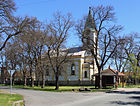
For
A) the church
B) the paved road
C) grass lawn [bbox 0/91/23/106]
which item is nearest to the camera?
grass lawn [bbox 0/91/23/106]

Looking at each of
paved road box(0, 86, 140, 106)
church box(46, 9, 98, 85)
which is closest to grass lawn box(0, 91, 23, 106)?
paved road box(0, 86, 140, 106)

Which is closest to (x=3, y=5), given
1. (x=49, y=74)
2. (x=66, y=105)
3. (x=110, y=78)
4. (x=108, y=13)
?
(x=66, y=105)

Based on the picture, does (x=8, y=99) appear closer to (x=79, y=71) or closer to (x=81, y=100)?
(x=81, y=100)

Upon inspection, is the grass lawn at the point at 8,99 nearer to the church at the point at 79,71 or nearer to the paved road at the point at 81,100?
the paved road at the point at 81,100

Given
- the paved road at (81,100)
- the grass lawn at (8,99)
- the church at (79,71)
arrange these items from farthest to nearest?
the church at (79,71) → the paved road at (81,100) → the grass lawn at (8,99)

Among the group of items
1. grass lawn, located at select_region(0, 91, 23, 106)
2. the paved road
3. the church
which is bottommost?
the paved road

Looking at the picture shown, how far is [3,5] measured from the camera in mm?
20750

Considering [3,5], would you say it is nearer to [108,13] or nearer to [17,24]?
[17,24]

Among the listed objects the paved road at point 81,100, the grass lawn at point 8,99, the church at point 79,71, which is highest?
the church at point 79,71

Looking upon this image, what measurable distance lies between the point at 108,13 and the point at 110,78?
649 inches

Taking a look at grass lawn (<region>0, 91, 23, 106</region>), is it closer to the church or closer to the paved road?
the paved road

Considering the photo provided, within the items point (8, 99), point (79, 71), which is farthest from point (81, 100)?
point (79, 71)

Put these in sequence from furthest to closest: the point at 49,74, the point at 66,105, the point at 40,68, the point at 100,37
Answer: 1. the point at 49,74
2. the point at 40,68
3. the point at 100,37
4. the point at 66,105

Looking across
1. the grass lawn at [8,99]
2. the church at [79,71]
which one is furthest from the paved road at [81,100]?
the church at [79,71]
